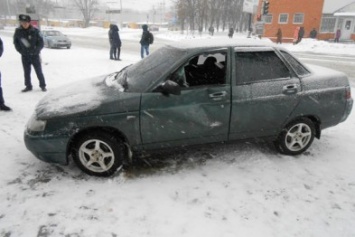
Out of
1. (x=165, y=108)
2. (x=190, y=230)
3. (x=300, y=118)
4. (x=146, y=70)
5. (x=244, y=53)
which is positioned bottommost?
(x=190, y=230)

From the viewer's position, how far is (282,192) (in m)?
3.56

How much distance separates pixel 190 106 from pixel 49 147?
1696 millimetres

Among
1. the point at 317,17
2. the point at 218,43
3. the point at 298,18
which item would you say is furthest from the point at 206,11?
the point at 218,43

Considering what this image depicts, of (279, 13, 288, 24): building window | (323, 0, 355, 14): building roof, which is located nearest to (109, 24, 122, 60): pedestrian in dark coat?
(279, 13, 288, 24): building window

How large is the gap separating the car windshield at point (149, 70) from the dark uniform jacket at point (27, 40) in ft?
12.2

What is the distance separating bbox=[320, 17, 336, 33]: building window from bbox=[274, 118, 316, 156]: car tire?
32.5 metres

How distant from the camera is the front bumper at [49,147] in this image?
11.5 ft

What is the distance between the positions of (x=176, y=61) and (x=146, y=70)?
49 cm

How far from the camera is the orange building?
31.3 m

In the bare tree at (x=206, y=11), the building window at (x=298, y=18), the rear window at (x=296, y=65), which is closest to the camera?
the rear window at (x=296, y=65)

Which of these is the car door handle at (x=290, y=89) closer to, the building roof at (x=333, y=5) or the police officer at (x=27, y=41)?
the police officer at (x=27, y=41)

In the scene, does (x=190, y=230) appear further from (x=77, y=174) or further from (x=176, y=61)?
(x=176, y=61)

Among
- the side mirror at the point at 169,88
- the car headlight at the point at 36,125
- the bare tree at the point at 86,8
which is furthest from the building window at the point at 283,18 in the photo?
the bare tree at the point at 86,8

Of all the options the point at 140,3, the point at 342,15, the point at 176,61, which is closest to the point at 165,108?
the point at 176,61
